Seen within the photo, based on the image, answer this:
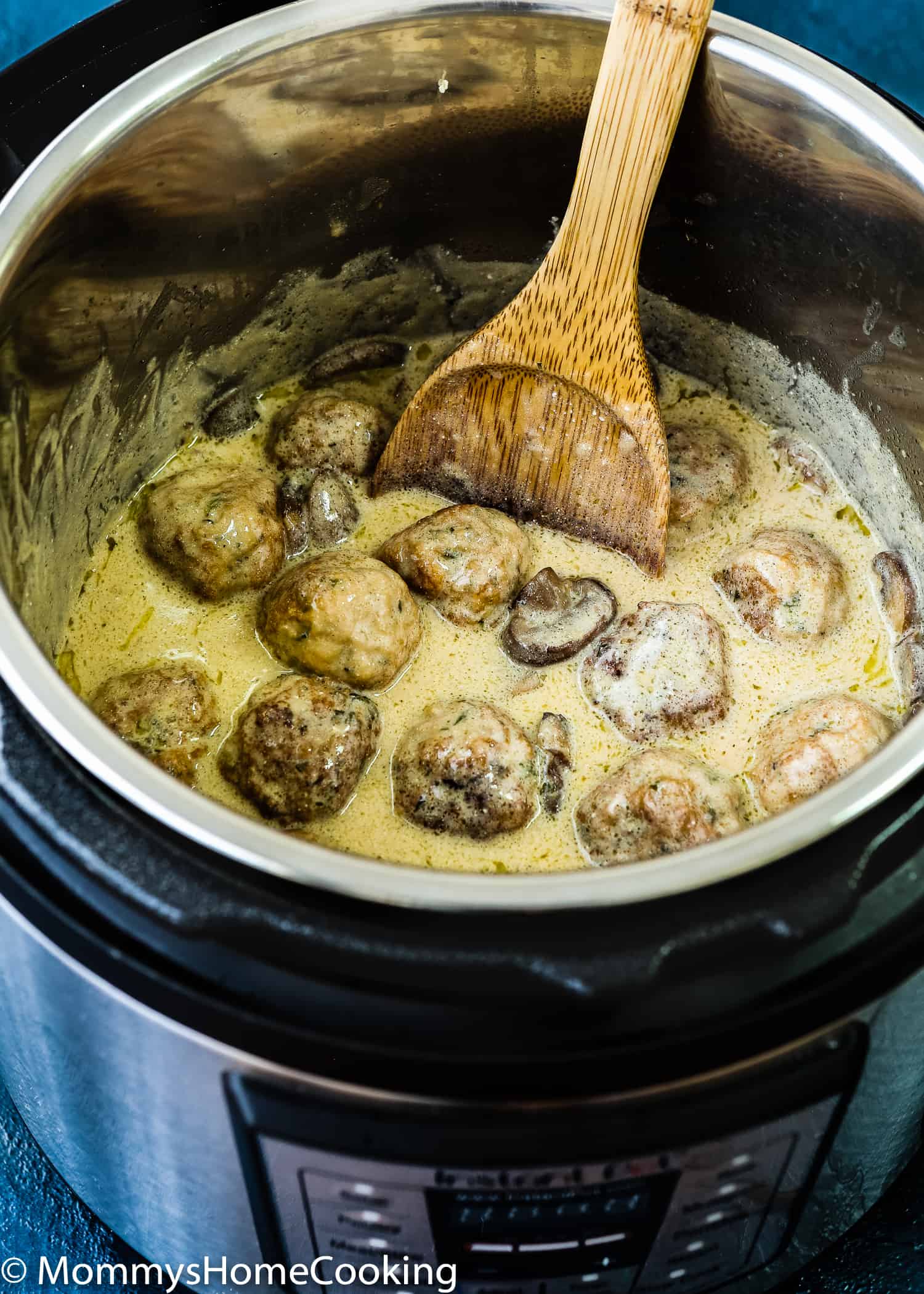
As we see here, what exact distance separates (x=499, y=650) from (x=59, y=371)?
2.07 ft

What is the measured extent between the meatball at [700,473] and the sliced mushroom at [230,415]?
617 millimetres

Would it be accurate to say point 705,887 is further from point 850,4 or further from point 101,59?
point 850,4

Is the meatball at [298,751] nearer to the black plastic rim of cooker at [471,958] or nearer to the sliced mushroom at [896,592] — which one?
the black plastic rim of cooker at [471,958]

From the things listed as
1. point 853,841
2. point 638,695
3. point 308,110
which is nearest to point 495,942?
point 853,841

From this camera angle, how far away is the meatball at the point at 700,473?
176 centimetres

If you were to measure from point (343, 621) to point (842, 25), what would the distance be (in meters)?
1.20

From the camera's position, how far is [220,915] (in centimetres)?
87

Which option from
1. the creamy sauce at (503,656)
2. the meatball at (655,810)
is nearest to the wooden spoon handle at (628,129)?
the creamy sauce at (503,656)

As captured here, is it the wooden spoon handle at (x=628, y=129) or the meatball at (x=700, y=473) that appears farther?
the meatball at (x=700, y=473)

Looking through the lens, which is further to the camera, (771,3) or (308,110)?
(771,3)

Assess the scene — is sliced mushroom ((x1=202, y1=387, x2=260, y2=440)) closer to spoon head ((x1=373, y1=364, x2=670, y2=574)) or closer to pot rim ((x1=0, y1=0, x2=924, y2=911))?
spoon head ((x1=373, y1=364, x2=670, y2=574))

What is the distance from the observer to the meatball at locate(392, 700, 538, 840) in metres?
1.39

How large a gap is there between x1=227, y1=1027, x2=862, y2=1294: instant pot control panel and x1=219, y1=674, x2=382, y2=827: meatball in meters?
0.46

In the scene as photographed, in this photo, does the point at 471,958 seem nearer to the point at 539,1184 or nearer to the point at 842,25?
the point at 539,1184
